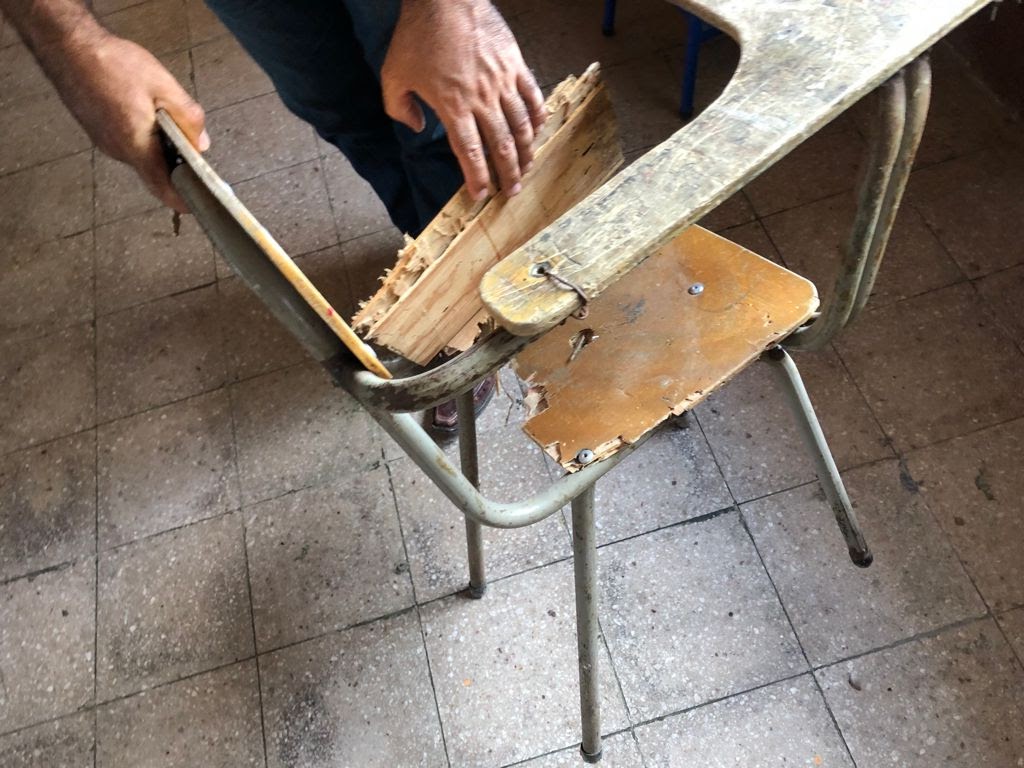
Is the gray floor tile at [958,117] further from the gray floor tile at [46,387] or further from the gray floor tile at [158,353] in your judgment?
the gray floor tile at [46,387]

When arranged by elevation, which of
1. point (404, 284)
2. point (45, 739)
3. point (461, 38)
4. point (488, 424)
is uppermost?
point (461, 38)

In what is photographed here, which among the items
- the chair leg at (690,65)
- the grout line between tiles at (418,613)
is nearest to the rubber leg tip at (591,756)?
the grout line between tiles at (418,613)

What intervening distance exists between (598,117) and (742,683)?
839 millimetres

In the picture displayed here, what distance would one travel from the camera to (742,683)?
1.17 meters

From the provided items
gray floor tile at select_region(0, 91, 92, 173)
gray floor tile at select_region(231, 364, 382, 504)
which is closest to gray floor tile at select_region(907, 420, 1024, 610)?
gray floor tile at select_region(231, 364, 382, 504)

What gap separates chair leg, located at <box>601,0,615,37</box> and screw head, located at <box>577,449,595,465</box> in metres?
1.54

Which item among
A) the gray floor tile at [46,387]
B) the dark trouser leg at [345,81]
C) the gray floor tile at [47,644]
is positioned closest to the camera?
the dark trouser leg at [345,81]

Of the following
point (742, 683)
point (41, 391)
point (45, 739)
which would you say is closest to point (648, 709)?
point (742, 683)

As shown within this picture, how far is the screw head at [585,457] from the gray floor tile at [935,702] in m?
0.67

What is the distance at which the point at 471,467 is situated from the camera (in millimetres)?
1059

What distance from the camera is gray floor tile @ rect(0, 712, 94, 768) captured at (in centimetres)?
124

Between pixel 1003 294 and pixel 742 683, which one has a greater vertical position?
pixel 1003 294

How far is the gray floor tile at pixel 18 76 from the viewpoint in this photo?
221 centimetres

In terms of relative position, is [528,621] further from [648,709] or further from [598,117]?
[598,117]
